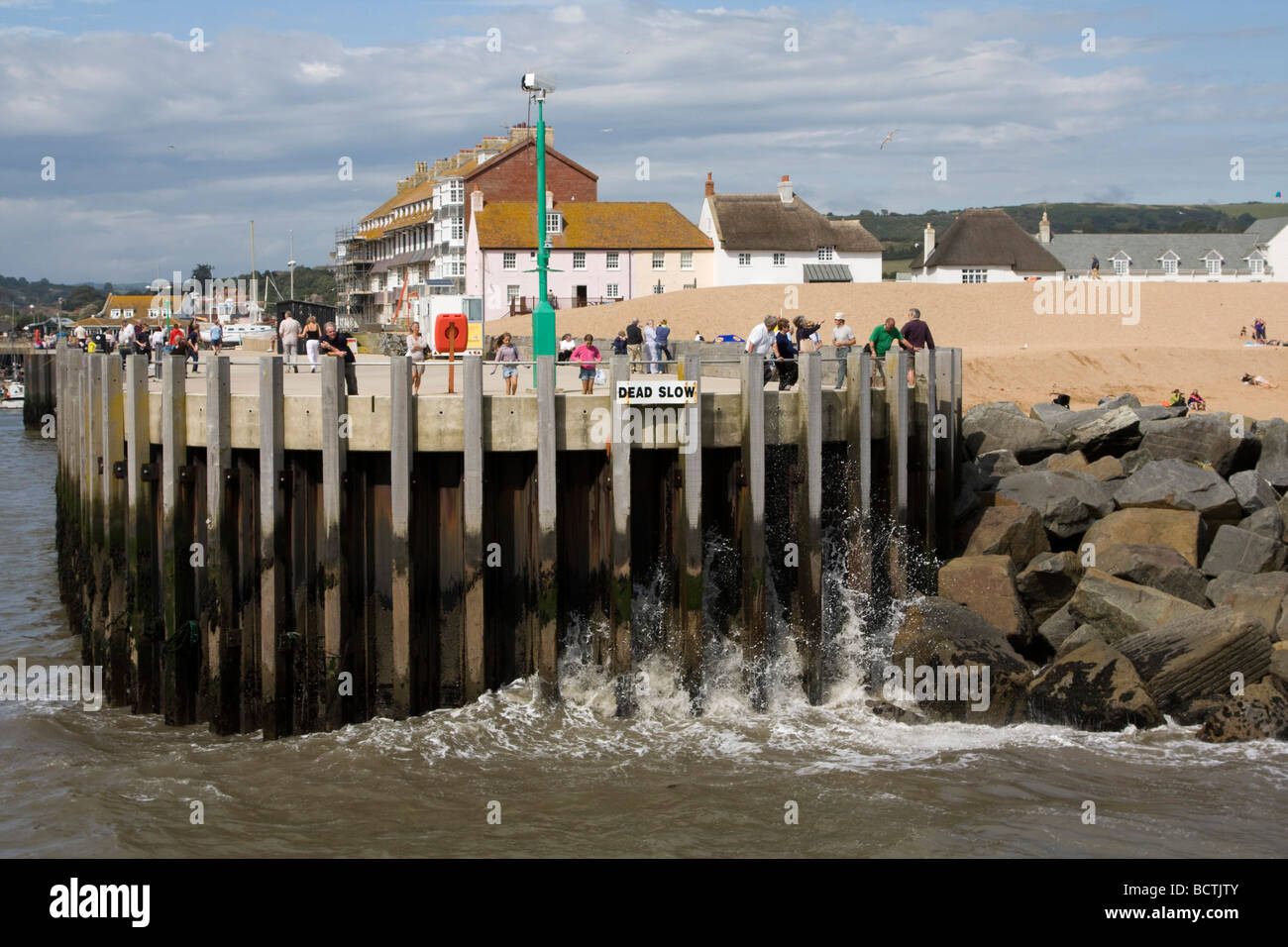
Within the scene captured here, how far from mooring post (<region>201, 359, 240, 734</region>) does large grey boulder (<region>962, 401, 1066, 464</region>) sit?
519 inches

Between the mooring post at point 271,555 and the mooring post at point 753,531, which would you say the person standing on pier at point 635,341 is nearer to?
the mooring post at point 753,531

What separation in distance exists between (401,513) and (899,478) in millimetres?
6610

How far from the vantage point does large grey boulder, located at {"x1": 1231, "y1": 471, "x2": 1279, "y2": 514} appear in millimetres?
21109

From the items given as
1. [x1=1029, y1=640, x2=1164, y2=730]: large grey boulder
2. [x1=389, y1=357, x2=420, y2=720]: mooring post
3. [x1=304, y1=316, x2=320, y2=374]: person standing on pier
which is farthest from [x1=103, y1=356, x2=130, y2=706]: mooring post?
[x1=1029, y1=640, x2=1164, y2=730]: large grey boulder

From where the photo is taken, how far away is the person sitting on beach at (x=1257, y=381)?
38312 millimetres

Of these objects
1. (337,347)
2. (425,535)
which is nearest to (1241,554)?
(425,535)

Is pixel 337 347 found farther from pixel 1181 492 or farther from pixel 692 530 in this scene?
pixel 1181 492

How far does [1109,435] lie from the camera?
78.2 feet

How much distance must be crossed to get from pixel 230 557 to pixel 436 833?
15.0 ft

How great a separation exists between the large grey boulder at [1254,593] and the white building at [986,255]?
224 feet

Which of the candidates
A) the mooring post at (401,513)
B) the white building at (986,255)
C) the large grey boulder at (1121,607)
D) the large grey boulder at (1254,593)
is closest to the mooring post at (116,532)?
the mooring post at (401,513)

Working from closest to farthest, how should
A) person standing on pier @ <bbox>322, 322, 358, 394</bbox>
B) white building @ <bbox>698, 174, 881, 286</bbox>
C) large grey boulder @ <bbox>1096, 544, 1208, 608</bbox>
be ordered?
1. large grey boulder @ <bbox>1096, 544, 1208, 608</bbox>
2. person standing on pier @ <bbox>322, 322, 358, 394</bbox>
3. white building @ <bbox>698, 174, 881, 286</bbox>

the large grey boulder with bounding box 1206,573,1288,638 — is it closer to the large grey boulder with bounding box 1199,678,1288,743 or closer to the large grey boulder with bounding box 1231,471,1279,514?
the large grey boulder with bounding box 1199,678,1288,743
